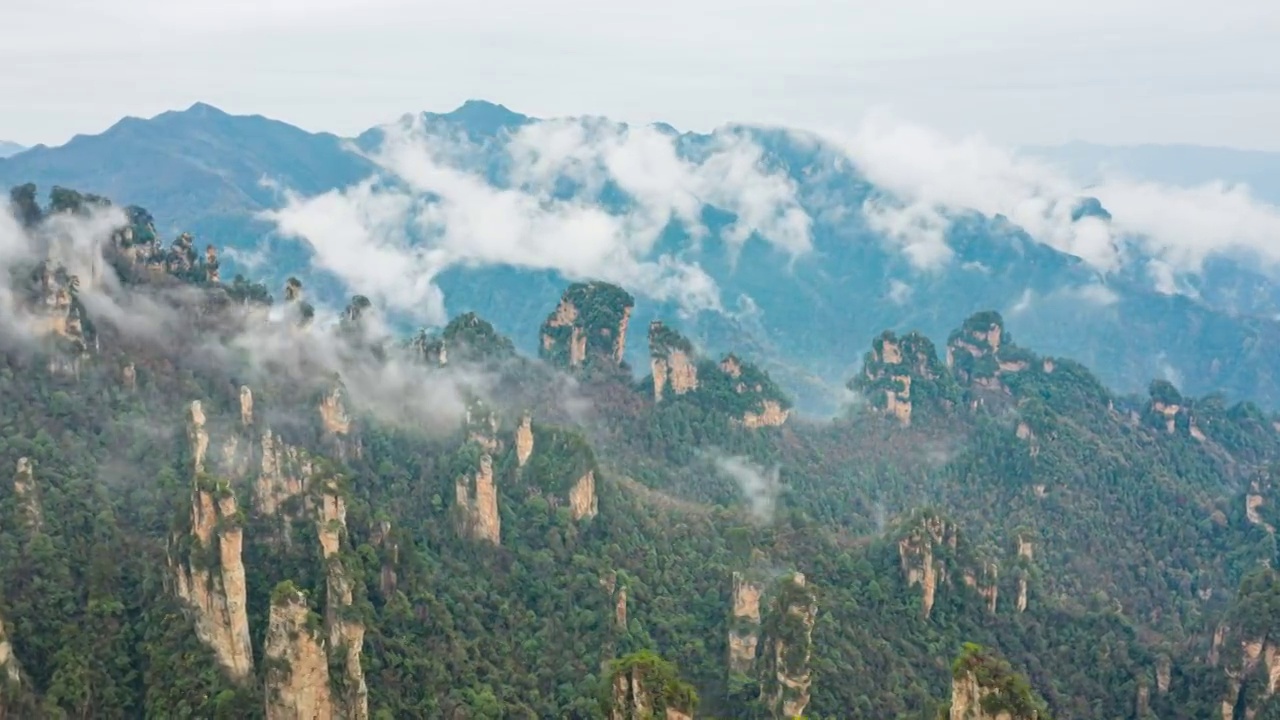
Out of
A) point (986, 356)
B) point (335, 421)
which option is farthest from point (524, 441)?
point (986, 356)

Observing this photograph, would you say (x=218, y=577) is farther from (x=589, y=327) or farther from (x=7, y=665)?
(x=589, y=327)

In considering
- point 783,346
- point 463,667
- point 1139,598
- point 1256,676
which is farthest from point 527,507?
point 783,346

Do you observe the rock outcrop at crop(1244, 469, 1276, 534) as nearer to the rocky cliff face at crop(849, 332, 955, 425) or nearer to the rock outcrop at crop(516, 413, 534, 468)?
the rocky cliff face at crop(849, 332, 955, 425)

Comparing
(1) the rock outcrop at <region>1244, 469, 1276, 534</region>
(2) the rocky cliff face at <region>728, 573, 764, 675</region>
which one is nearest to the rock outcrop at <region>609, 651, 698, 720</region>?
(2) the rocky cliff face at <region>728, 573, 764, 675</region>

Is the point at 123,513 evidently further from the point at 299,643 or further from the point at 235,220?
the point at 235,220

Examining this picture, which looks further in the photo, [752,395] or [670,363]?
[752,395]
